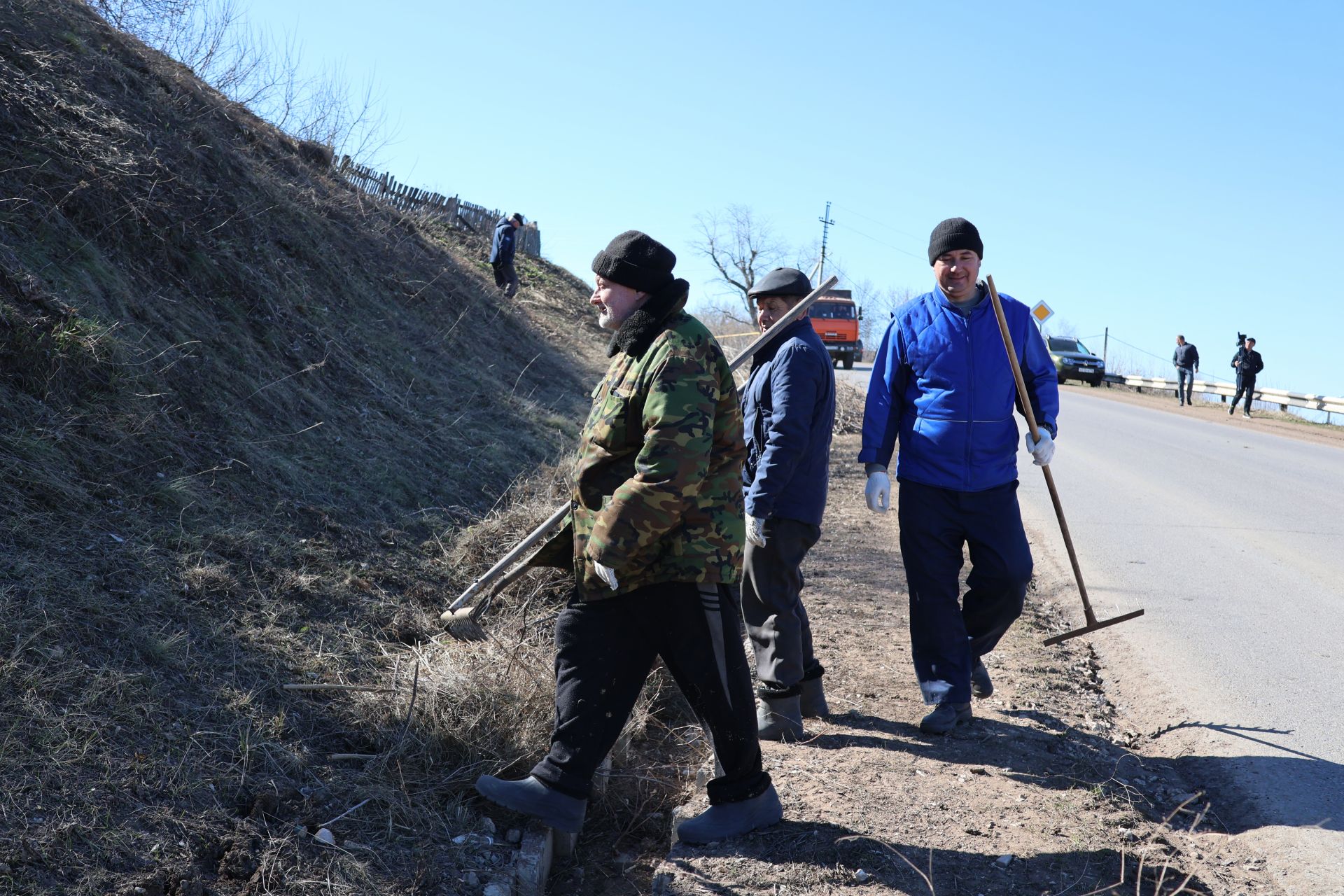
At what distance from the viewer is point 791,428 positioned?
3947 millimetres

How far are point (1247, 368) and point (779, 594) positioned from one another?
2283 centimetres

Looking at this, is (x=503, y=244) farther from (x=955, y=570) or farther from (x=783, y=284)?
(x=955, y=570)

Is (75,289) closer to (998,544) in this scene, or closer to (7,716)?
(7,716)

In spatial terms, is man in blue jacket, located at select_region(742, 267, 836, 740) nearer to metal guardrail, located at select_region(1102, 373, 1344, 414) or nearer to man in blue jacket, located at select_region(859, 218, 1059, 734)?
man in blue jacket, located at select_region(859, 218, 1059, 734)

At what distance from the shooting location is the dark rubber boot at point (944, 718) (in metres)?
4.14

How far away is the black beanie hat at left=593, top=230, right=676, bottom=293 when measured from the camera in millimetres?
3168

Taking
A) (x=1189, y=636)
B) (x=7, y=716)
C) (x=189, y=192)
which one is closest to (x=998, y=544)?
(x=1189, y=636)

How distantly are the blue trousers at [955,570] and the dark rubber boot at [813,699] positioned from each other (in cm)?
43

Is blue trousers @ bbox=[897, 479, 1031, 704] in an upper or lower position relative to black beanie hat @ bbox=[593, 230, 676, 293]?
lower

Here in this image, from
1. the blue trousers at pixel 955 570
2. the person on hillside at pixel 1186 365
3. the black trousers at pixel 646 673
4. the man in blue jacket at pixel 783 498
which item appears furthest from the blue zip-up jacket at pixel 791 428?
the person on hillside at pixel 1186 365

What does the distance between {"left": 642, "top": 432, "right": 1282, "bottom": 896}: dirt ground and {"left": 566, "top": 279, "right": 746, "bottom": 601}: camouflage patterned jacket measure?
926mm

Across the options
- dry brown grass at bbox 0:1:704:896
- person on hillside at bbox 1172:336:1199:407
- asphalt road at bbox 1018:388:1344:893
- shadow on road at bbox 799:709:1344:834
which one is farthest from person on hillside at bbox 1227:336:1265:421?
shadow on road at bbox 799:709:1344:834

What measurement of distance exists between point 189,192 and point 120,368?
3132 millimetres

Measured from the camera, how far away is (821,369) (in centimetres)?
404
